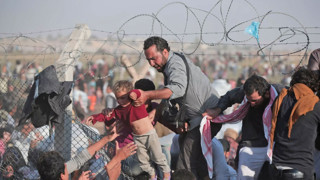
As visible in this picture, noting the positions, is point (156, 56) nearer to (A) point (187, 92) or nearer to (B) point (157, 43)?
(B) point (157, 43)

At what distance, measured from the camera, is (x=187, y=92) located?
4.84 meters

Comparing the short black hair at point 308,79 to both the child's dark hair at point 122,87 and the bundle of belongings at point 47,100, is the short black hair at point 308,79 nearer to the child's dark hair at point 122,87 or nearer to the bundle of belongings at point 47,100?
the child's dark hair at point 122,87

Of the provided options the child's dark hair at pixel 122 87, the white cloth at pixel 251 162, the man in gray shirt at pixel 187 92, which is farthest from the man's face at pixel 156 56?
the white cloth at pixel 251 162

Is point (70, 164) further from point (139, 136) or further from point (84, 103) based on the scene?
point (84, 103)

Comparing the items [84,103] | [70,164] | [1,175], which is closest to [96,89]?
[84,103]

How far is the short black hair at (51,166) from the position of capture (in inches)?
153

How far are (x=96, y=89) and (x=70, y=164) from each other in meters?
14.5

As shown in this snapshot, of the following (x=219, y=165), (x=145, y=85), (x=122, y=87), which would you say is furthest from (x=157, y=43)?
(x=219, y=165)

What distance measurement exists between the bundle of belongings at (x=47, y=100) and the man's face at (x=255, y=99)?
220 cm

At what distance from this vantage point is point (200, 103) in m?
4.95

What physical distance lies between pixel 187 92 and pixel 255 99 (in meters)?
0.70

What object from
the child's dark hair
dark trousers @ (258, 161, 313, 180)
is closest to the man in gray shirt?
the child's dark hair

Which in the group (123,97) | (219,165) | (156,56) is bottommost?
(219,165)

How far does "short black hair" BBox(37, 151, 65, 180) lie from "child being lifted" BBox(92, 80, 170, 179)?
3.44 ft
